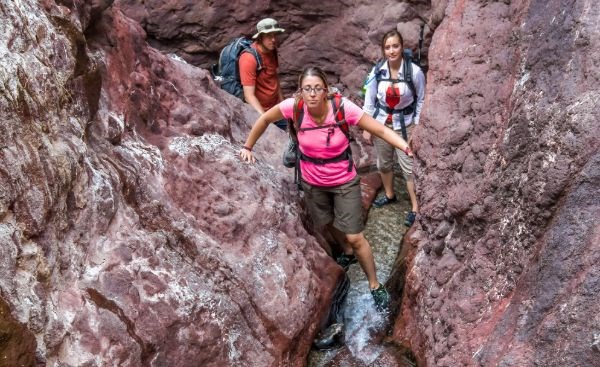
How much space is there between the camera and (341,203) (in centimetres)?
577

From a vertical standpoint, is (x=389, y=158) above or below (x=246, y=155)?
below

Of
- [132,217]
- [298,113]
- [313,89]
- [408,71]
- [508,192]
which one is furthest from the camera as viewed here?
[408,71]

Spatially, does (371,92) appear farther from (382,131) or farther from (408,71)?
(382,131)

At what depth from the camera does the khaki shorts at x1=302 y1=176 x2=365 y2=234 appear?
5.71 m

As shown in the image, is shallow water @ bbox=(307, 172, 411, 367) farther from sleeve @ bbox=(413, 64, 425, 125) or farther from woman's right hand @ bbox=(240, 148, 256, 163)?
woman's right hand @ bbox=(240, 148, 256, 163)

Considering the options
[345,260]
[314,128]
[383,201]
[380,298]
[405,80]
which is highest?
[405,80]

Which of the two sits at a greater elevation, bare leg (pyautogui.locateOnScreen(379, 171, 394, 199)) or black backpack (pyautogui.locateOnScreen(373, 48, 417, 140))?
black backpack (pyautogui.locateOnScreen(373, 48, 417, 140))

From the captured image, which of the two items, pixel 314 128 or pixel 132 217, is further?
pixel 314 128

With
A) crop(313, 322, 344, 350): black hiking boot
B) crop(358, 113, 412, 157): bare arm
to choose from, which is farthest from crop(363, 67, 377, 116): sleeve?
crop(313, 322, 344, 350): black hiking boot

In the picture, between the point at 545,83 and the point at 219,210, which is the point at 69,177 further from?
the point at 545,83

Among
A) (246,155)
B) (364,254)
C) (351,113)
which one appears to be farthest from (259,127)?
(364,254)

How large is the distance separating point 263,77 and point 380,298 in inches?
114

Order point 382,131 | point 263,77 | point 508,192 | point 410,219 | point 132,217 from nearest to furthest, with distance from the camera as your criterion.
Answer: point 508,192, point 132,217, point 382,131, point 410,219, point 263,77

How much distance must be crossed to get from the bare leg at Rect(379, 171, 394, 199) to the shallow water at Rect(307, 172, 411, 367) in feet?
0.47
